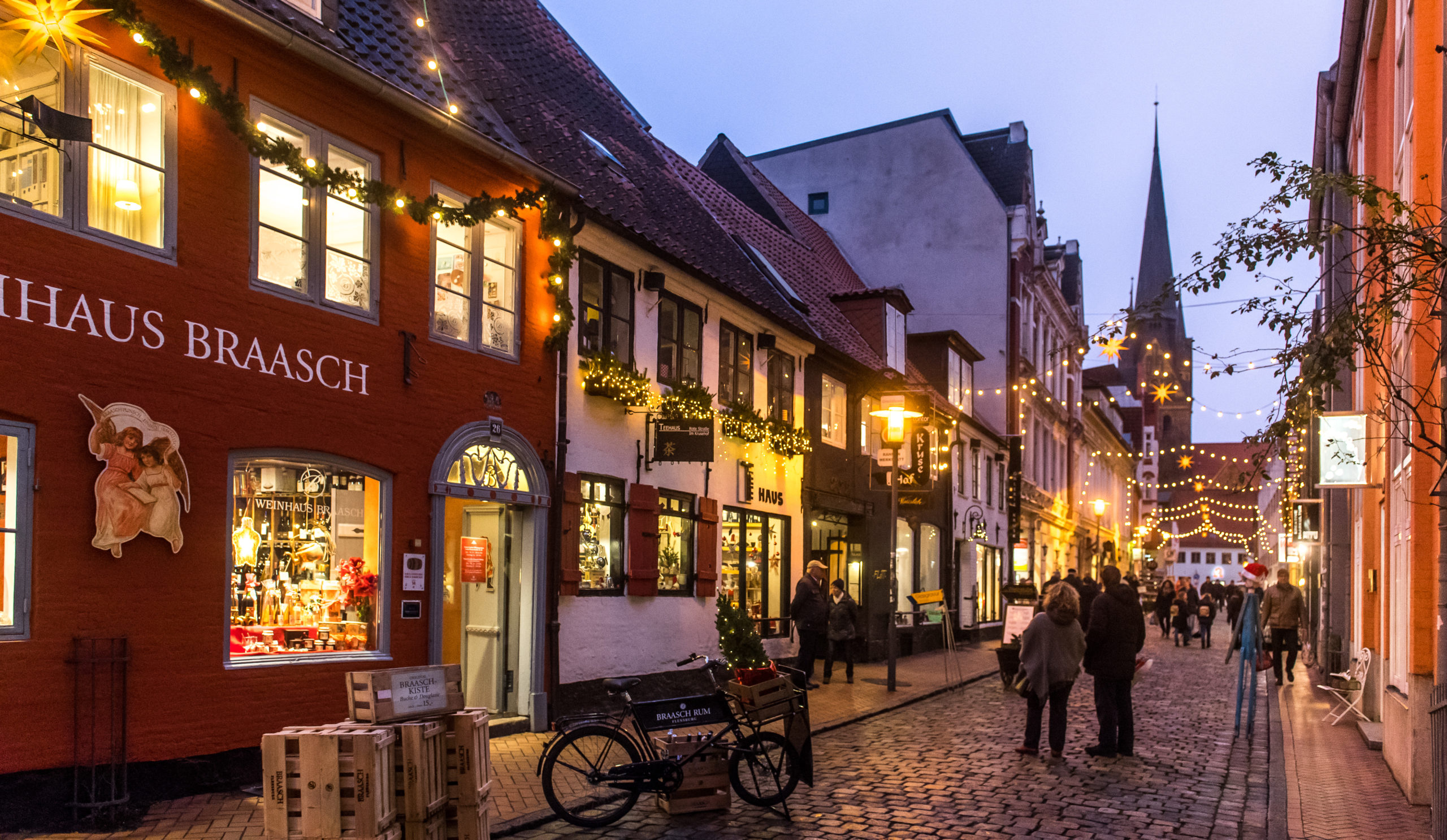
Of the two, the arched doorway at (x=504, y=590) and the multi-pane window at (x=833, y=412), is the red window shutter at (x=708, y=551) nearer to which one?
the arched doorway at (x=504, y=590)

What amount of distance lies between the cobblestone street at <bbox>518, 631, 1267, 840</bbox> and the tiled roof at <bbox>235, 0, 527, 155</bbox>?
6.62 metres

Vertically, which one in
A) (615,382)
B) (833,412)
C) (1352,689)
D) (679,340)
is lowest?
(1352,689)

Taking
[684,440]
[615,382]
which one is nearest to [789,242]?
[684,440]

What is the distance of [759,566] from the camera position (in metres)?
18.8

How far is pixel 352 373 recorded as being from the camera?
10.3 m

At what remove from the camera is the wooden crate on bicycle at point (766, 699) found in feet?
29.3

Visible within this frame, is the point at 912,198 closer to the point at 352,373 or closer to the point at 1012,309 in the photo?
the point at 1012,309

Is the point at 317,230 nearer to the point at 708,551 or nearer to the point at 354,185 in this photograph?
the point at 354,185

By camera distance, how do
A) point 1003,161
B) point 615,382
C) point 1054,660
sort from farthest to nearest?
point 1003,161
point 615,382
point 1054,660

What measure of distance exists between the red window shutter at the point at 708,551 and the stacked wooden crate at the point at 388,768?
8.95 m

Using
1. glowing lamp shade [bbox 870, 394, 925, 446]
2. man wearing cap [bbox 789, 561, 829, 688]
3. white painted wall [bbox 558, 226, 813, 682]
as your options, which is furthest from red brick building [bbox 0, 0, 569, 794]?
glowing lamp shade [bbox 870, 394, 925, 446]

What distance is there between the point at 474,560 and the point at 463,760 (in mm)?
5554

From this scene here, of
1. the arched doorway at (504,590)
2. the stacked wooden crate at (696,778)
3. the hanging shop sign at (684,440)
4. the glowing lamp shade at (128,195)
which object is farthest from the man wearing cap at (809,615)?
the glowing lamp shade at (128,195)

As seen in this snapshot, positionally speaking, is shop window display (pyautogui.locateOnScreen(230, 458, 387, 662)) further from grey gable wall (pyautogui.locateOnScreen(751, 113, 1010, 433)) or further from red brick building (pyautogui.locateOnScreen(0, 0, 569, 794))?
grey gable wall (pyautogui.locateOnScreen(751, 113, 1010, 433))
